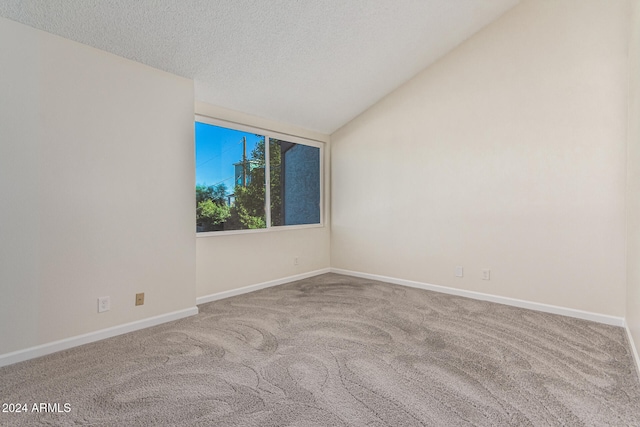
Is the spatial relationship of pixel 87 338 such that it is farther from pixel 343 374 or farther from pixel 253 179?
pixel 253 179

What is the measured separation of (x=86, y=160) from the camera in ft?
8.37

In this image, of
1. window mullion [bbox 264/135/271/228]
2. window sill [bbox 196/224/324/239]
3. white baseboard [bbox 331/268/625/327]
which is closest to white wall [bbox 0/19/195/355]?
window sill [bbox 196/224/324/239]

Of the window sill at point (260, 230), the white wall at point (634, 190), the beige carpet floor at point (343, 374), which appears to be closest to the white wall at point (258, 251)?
the window sill at point (260, 230)

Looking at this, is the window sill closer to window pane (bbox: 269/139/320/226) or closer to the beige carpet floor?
window pane (bbox: 269/139/320/226)

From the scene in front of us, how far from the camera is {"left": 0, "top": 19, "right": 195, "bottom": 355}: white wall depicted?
224 cm

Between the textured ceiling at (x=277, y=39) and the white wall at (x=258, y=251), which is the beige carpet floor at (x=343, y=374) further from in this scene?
the textured ceiling at (x=277, y=39)

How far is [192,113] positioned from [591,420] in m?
3.55

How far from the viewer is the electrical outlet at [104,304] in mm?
2623

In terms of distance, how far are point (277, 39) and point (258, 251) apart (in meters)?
2.39

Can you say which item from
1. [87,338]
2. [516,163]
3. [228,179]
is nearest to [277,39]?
[228,179]

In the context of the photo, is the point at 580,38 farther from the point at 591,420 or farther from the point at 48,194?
the point at 48,194

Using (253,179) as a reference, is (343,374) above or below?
below

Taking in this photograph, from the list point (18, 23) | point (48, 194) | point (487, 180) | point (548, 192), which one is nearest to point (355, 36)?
point (487, 180)

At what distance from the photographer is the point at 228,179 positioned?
386 centimetres
